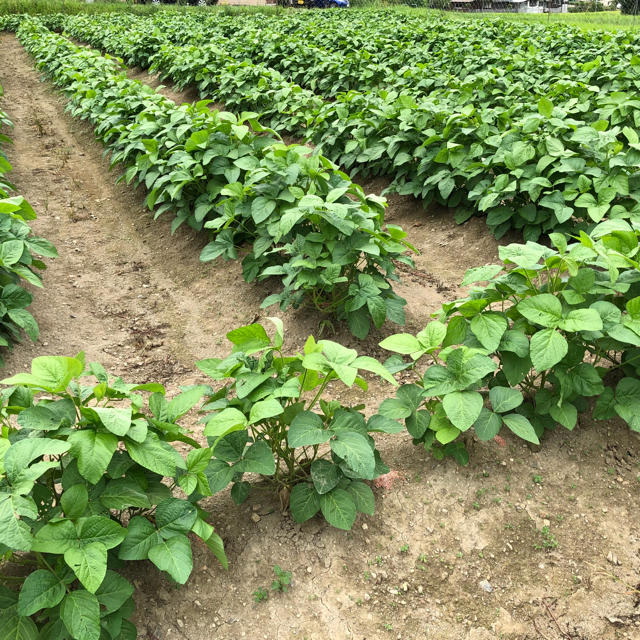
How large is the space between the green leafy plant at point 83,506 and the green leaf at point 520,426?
1.29 meters

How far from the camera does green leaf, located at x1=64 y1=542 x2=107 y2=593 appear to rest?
5.38ft

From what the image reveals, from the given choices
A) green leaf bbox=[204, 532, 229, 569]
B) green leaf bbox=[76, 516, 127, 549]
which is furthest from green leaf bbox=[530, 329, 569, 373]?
green leaf bbox=[76, 516, 127, 549]

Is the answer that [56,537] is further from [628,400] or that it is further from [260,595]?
[628,400]

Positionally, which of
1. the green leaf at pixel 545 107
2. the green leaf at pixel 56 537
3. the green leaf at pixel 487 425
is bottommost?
the green leaf at pixel 487 425

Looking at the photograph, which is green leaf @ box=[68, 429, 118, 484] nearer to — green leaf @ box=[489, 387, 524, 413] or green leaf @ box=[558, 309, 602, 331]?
green leaf @ box=[489, 387, 524, 413]

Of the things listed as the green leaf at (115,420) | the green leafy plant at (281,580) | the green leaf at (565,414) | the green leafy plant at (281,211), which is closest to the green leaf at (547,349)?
the green leaf at (565,414)

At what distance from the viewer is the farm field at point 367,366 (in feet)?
6.92

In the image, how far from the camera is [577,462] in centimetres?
270

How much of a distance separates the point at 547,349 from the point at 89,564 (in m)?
1.81

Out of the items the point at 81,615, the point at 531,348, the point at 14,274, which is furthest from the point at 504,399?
the point at 14,274

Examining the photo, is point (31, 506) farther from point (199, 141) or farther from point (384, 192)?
point (384, 192)

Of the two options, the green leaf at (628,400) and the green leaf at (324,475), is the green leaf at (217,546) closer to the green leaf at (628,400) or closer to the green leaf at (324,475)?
the green leaf at (324,475)

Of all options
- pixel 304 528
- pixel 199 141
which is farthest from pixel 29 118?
pixel 304 528

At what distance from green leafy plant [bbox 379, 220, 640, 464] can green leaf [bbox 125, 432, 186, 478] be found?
38.9 inches
